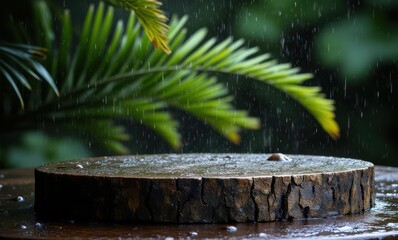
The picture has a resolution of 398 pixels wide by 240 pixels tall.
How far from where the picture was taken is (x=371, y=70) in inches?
187

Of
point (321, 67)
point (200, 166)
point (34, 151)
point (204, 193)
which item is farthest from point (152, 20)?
point (321, 67)

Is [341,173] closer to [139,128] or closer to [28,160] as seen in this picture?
[28,160]

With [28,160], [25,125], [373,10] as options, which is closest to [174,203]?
[25,125]

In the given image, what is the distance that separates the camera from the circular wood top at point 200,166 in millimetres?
1702

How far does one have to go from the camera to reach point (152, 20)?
2.33 m

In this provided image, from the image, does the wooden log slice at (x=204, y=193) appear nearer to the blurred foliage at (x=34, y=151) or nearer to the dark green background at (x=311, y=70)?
the blurred foliage at (x=34, y=151)

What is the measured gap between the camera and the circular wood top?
67.0 inches

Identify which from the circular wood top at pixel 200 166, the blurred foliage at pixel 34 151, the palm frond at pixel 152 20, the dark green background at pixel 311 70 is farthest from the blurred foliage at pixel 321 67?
the circular wood top at pixel 200 166

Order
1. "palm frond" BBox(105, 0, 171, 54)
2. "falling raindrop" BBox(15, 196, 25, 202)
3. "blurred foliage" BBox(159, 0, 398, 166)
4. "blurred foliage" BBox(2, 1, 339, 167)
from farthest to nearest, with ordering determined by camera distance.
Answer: "blurred foliage" BBox(159, 0, 398, 166) → "blurred foliage" BBox(2, 1, 339, 167) → "palm frond" BBox(105, 0, 171, 54) → "falling raindrop" BBox(15, 196, 25, 202)

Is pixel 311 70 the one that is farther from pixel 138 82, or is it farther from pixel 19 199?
pixel 19 199

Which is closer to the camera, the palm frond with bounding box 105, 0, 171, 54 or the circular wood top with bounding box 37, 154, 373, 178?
the circular wood top with bounding box 37, 154, 373, 178

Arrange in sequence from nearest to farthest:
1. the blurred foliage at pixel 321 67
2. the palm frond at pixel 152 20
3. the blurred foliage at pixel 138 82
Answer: the palm frond at pixel 152 20, the blurred foliage at pixel 138 82, the blurred foliage at pixel 321 67

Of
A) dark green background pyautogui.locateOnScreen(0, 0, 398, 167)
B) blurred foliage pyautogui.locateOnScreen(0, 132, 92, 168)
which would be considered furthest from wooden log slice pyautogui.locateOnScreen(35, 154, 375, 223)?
dark green background pyautogui.locateOnScreen(0, 0, 398, 167)

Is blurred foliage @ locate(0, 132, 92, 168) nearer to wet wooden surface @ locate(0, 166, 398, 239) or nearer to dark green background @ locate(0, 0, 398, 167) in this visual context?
dark green background @ locate(0, 0, 398, 167)
